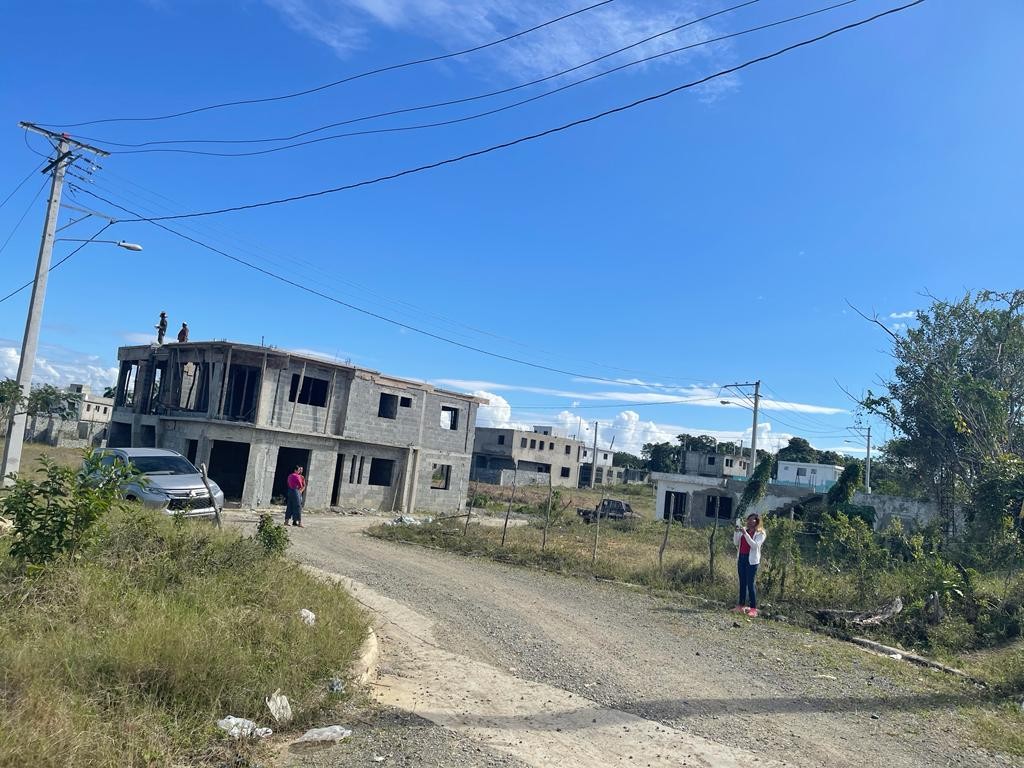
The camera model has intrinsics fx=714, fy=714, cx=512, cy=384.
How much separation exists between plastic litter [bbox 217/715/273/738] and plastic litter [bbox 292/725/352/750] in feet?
0.83

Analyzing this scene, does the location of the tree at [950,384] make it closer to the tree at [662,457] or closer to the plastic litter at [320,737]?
the plastic litter at [320,737]

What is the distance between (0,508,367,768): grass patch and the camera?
13.8 ft

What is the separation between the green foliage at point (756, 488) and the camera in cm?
3503

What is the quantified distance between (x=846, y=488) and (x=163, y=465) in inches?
Answer: 1121

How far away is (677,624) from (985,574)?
6.44 metres

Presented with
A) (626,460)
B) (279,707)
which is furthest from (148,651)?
(626,460)

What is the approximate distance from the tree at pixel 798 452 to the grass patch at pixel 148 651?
79.4m

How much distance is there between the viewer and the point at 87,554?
661cm

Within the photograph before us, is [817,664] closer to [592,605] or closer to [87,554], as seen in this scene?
[592,605]

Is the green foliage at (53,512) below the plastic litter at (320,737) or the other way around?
the other way around

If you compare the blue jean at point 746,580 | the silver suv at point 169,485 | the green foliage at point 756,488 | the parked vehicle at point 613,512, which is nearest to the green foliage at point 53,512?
the silver suv at point 169,485

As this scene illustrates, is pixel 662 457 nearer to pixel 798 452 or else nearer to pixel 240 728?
pixel 798 452

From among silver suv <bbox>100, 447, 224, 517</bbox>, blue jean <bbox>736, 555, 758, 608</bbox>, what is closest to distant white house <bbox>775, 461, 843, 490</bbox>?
blue jean <bbox>736, 555, 758, 608</bbox>

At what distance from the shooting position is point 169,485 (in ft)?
49.1
